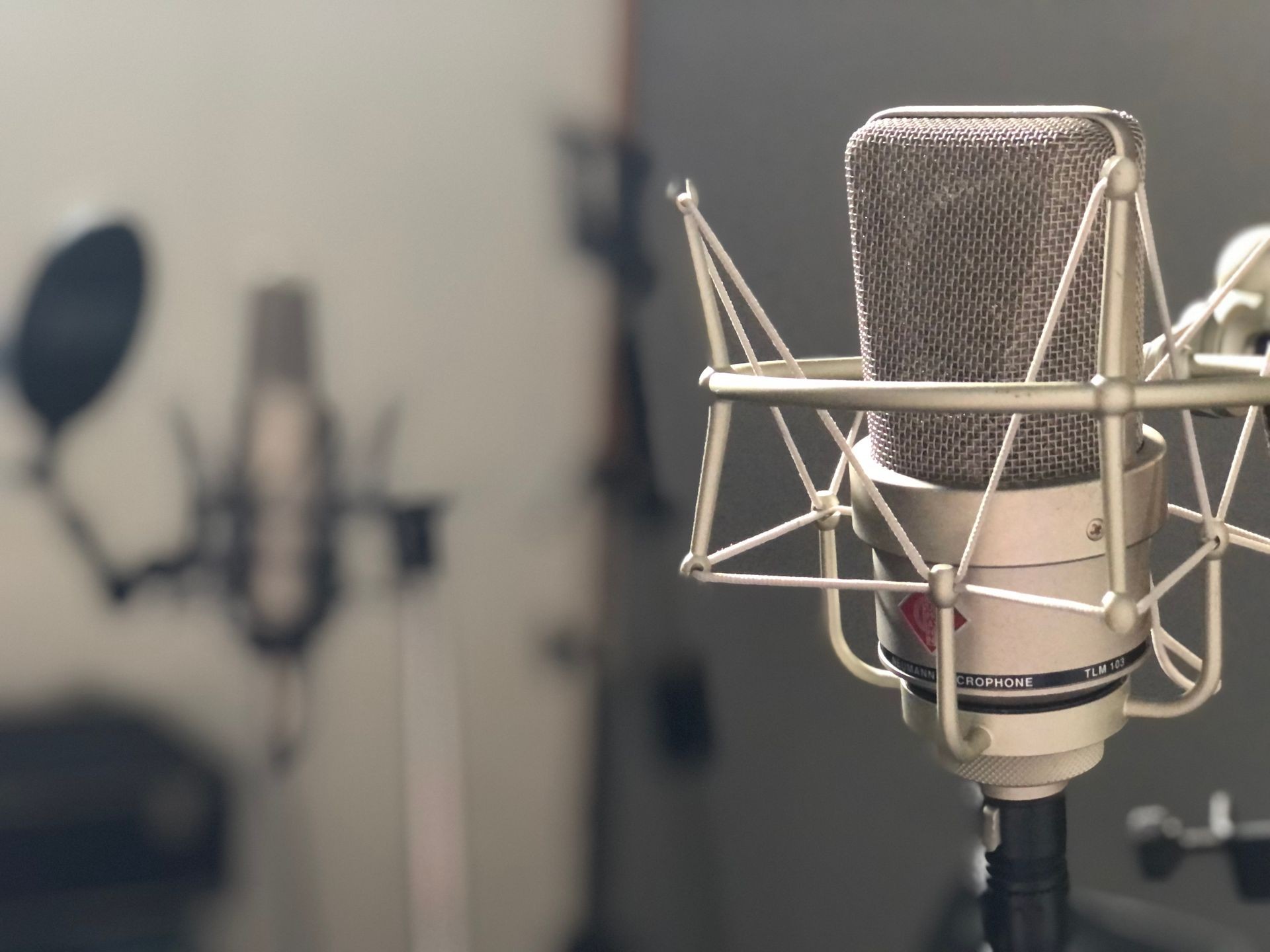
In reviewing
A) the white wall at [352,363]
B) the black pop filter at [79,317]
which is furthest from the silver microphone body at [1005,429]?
the black pop filter at [79,317]

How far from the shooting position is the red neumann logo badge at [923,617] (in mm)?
506

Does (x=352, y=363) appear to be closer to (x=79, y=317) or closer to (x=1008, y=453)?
(x=79, y=317)

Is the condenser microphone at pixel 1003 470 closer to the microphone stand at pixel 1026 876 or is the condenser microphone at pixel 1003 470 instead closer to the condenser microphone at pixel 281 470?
the microphone stand at pixel 1026 876

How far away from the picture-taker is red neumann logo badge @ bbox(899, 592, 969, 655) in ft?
1.66

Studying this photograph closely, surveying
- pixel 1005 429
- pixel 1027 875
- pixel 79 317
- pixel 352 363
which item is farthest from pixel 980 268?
pixel 79 317

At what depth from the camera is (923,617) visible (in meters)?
0.52

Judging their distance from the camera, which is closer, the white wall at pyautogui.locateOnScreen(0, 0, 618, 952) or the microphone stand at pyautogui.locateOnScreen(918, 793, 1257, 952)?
the microphone stand at pyautogui.locateOnScreen(918, 793, 1257, 952)

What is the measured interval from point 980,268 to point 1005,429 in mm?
63

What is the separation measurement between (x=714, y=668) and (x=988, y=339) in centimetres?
53

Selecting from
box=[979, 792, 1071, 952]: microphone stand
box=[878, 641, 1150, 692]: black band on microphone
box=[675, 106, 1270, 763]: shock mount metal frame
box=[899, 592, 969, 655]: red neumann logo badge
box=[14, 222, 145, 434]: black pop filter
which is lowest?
box=[979, 792, 1071, 952]: microphone stand

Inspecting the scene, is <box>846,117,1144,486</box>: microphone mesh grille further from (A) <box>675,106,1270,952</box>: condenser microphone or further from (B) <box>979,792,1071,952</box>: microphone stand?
(B) <box>979,792,1071,952</box>: microphone stand

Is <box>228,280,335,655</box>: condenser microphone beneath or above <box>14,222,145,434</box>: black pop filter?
beneath

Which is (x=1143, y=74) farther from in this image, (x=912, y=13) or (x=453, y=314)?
(x=453, y=314)

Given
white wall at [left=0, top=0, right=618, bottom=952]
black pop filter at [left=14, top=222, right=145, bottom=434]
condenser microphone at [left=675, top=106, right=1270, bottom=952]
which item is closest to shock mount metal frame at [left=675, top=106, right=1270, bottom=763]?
condenser microphone at [left=675, top=106, right=1270, bottom=952]
